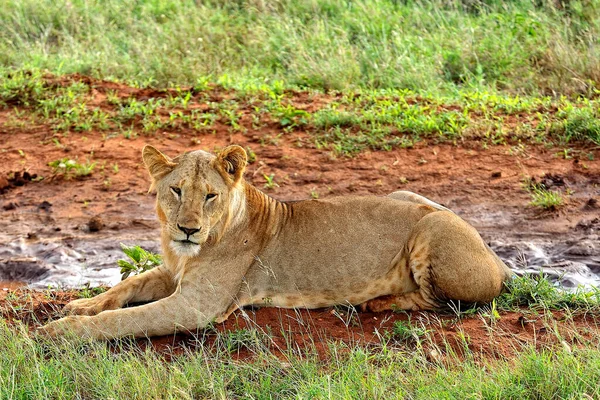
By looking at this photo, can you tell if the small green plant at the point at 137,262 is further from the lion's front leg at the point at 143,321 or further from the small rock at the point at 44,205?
the small rock at the point at 44,205

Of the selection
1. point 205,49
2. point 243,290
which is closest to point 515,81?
point 205,49

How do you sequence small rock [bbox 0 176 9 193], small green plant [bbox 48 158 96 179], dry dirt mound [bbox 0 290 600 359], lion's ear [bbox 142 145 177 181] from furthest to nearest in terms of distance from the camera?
small green plant [bbox 48 158 96 179] → small rock [bbox 0 176 9 193] → lion's ear [bbox 142 145 177 181] → dry dirt mound [bbox 0 290 600 359]

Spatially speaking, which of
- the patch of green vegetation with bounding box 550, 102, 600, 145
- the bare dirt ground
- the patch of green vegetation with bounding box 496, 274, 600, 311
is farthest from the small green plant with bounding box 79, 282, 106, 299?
the patch of green vegetation with bounding box 550, 102, 600, 145

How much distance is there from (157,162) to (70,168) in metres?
3.35

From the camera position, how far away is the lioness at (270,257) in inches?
197

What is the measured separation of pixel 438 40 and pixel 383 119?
203 centimetres

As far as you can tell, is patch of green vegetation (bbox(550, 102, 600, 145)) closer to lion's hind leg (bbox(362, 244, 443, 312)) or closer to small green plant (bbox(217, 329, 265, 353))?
lion's hind leg (bbox(362, 244, 443, 312))

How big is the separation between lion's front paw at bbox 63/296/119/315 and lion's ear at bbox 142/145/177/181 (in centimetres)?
76

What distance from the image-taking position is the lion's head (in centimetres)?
495

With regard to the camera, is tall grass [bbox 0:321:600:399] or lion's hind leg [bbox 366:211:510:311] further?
lion's hind leg [bbox 366:211:510:311]

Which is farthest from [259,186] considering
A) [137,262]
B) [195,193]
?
[195,193]

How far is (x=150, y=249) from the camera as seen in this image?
6.88 meters

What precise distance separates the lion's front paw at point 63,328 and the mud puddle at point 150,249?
3.69 feet

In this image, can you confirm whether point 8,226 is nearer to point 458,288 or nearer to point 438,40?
point 458,288
